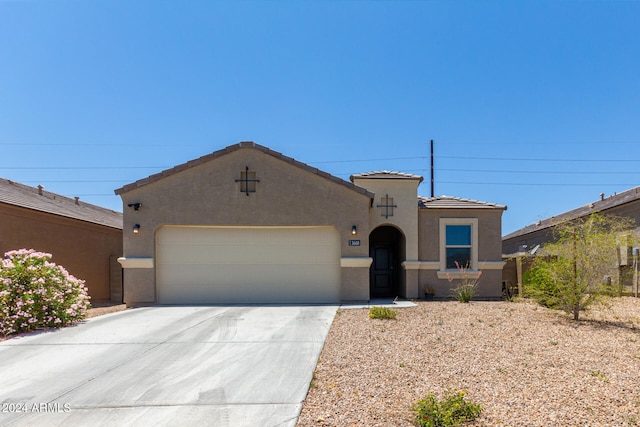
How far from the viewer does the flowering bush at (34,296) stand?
7578mm

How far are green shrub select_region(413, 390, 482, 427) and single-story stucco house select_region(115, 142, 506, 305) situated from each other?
288 inches

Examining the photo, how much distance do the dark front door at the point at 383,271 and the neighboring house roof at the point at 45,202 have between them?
38.1 ft

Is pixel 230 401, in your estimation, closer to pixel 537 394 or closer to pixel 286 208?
pixel 537 394

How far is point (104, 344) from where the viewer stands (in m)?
6.56

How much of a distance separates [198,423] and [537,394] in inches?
146

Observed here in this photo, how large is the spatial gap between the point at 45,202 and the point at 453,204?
15.6 m

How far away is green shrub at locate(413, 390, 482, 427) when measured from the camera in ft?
11.4

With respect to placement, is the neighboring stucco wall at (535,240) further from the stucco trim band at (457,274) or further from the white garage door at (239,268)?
the white garage door at (239,268)

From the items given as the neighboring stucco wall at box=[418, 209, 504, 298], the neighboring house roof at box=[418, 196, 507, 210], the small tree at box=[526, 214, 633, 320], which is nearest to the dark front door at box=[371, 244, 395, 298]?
the neighboring stucco wall at box=[418, 209, 504, 298]

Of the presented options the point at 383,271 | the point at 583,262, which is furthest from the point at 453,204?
the point at 583,262

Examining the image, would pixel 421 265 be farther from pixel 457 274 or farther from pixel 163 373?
pixel 163 373

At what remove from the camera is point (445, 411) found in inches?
140

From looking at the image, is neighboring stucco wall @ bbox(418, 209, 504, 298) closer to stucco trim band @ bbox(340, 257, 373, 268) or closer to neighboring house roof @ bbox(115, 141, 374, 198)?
stucco trim band @ bbox(340, 257, 373, 268)

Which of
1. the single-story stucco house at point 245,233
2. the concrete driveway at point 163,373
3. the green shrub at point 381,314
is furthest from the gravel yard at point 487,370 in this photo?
the single-story stucco house at point 245,233
